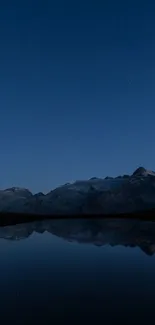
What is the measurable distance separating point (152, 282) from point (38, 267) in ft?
26.1

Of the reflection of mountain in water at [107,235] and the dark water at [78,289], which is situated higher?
the reflection of mountain in water at [107,235]

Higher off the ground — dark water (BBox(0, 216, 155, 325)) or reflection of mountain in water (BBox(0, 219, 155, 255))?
reflection of mountain in water (BBox(0, 219, 155, 255))

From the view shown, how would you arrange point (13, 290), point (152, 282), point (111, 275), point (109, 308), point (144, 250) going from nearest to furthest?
point (109, 308), point (13, 290), point (152, 282), point (111, 275), point (144, 250)

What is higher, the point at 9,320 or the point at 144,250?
the point at 144,250

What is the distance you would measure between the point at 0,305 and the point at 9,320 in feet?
6.91

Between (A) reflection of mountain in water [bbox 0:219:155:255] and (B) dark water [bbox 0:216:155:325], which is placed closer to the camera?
(B) dark water [bbox 0:216:155:325]

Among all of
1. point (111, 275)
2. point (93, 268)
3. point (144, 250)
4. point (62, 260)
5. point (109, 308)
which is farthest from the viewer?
point (144, 250)

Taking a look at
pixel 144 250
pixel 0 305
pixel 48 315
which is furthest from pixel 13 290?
pixel 144 250

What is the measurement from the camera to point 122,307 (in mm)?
12195

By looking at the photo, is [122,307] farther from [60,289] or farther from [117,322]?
[60,289]

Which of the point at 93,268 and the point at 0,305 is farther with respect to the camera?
the point at 93,268

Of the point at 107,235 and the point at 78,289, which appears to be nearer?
the point at 78,289

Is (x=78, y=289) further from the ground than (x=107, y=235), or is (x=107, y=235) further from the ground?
(x=107, y=235)

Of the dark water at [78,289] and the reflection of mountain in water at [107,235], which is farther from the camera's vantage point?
the reflection of mountain in water at [107,235]
